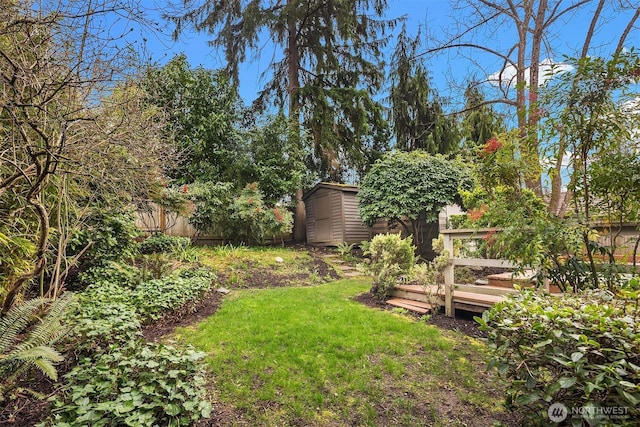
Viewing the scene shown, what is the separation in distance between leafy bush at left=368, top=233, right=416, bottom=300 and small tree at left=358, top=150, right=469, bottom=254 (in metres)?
3.30

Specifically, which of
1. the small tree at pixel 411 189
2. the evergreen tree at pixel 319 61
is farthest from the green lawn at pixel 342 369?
the evergreen tree at pixel 319 61

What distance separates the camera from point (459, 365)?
3.04m

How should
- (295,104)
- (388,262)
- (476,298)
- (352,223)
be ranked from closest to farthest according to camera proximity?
(476,298)
(388,262)
(352,223)
(295,104)

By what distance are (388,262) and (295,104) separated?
8.02 metres

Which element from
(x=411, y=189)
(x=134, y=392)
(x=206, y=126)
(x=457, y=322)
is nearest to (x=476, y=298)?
(x=457, y=322)

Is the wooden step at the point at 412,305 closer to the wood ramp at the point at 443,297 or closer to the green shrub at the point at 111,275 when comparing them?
the wood ramp at the point at 443,297

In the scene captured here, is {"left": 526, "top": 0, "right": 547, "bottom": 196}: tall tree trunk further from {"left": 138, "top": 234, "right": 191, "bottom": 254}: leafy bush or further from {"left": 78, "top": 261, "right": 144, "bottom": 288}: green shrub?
{"left": 138, "top": 234, "right": 191, "bottom": 254}: leafy bush

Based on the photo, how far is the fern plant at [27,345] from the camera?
2059mm

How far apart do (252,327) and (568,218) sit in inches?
132

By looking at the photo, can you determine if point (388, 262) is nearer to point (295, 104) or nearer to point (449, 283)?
point (449, 283)

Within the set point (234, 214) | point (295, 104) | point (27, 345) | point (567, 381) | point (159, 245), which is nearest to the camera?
point (567, 381)

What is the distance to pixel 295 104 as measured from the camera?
37.8ft

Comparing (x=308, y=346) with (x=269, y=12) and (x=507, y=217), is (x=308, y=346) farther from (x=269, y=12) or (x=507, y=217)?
(x=269, y=12)

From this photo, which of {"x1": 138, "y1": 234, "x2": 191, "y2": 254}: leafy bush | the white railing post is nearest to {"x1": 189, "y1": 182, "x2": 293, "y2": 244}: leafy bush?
{"x1": 138, "y1": 234, "x2": 191, "y2": 254}: leafy bush
